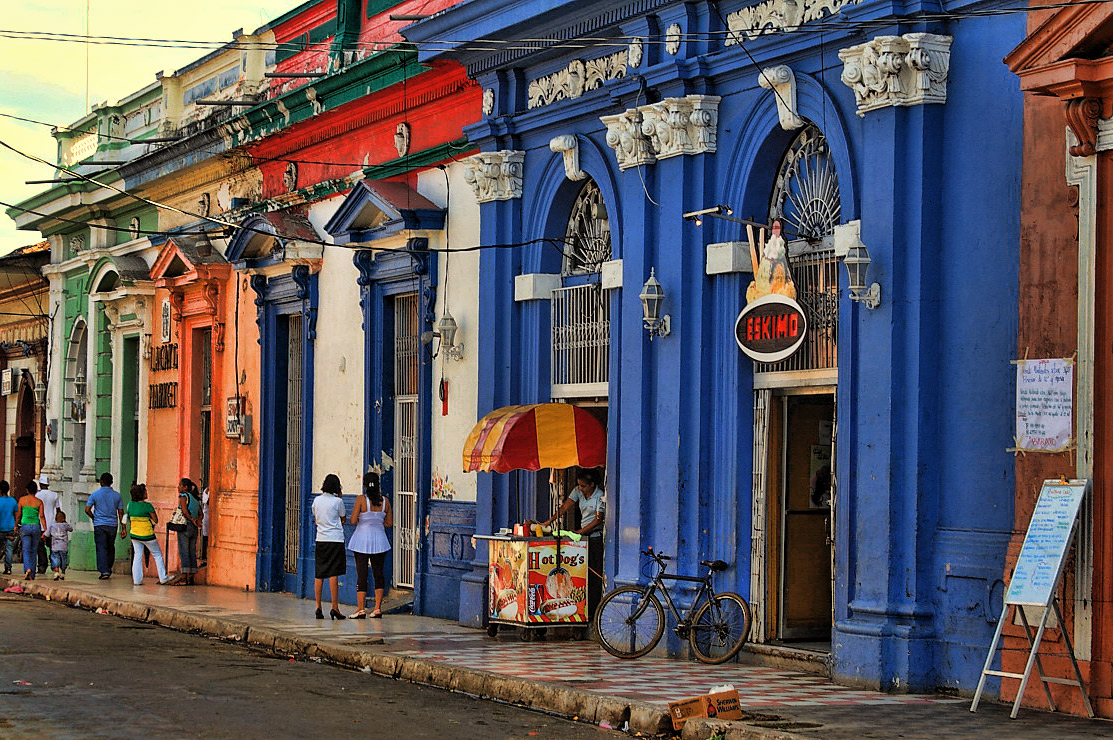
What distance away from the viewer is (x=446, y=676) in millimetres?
13148

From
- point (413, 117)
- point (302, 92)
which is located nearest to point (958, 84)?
point (413, 117)

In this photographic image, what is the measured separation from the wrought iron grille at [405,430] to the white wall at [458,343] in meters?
0.76

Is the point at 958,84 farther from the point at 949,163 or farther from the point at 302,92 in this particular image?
the point at 302,92

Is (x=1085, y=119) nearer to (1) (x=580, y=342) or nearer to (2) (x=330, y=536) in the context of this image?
(1) (x=580, y=342)

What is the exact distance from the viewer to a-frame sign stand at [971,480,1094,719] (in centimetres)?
1053

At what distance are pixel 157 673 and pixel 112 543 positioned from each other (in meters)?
12.0

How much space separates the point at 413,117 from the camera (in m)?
19.2

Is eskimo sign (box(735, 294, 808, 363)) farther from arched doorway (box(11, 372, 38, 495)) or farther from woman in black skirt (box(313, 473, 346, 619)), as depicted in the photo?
arched doorway (box(11, 372, 38, 495))

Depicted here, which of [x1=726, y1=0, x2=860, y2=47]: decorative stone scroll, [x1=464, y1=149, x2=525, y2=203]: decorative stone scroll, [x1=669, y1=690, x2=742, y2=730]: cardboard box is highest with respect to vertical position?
[x1=726, y1=0, x2=860, y2=47]: decorative stone scroll

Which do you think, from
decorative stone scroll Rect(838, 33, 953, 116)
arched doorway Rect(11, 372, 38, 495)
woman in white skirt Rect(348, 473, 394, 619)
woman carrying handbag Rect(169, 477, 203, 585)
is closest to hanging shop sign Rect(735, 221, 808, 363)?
decorative stone scroll Rect(838, 33, 953, 116)

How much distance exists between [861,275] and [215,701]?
5216 millimetres

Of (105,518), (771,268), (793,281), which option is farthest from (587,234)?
(105,518)

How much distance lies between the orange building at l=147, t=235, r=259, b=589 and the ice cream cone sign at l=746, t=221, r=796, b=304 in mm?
10348

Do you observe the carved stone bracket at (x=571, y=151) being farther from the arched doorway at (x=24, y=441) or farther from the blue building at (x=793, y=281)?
the arched doorway at (x=24, y=441)
